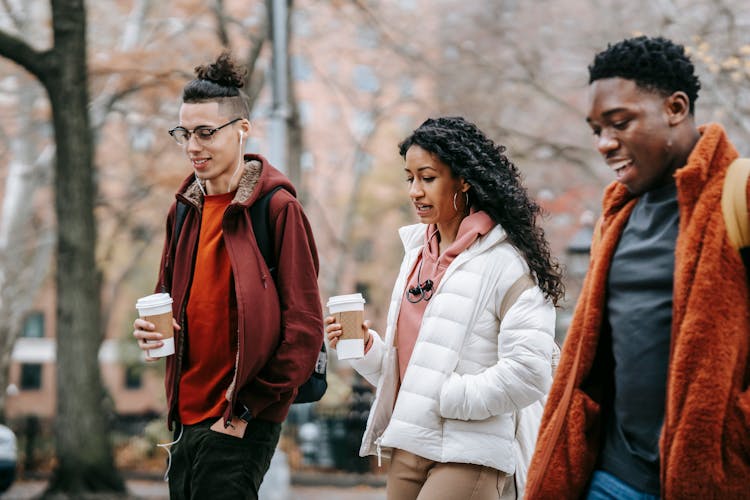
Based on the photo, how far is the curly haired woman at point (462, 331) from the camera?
11.6ft

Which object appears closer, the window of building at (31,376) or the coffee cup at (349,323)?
the coffee cup at (349,323)

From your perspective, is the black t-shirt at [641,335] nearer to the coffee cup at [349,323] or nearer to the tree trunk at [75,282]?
the coffee cup at [349,323]

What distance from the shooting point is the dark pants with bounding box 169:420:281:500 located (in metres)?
3.68

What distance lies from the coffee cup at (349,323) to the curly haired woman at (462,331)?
4 centimetres

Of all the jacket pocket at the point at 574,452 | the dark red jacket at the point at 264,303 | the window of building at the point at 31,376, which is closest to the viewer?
the jacket pocket at the point at 574,452

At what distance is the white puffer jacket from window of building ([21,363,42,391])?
159ft

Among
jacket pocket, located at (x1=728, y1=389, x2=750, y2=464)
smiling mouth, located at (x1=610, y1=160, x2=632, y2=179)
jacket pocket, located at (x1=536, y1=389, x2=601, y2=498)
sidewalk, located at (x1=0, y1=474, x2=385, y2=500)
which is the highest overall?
smiling mouth, located at (x1=610, y1=160, x2=632, y2=179)

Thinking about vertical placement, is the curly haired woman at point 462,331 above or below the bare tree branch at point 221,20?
below

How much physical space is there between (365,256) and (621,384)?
41147mm

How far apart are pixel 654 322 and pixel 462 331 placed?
1.20 m

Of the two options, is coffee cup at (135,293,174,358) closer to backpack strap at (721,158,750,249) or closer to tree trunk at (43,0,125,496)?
backpack strap at (721,158,750,249)

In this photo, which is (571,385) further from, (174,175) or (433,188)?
(174,175)

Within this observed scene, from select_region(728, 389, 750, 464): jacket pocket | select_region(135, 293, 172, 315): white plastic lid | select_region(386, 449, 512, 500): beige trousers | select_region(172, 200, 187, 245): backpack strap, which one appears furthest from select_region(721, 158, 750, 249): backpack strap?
select_region(172, 200, 187, 245): backpack strap

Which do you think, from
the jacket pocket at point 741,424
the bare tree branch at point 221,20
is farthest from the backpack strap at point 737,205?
the bare tree branch at point 221,20
